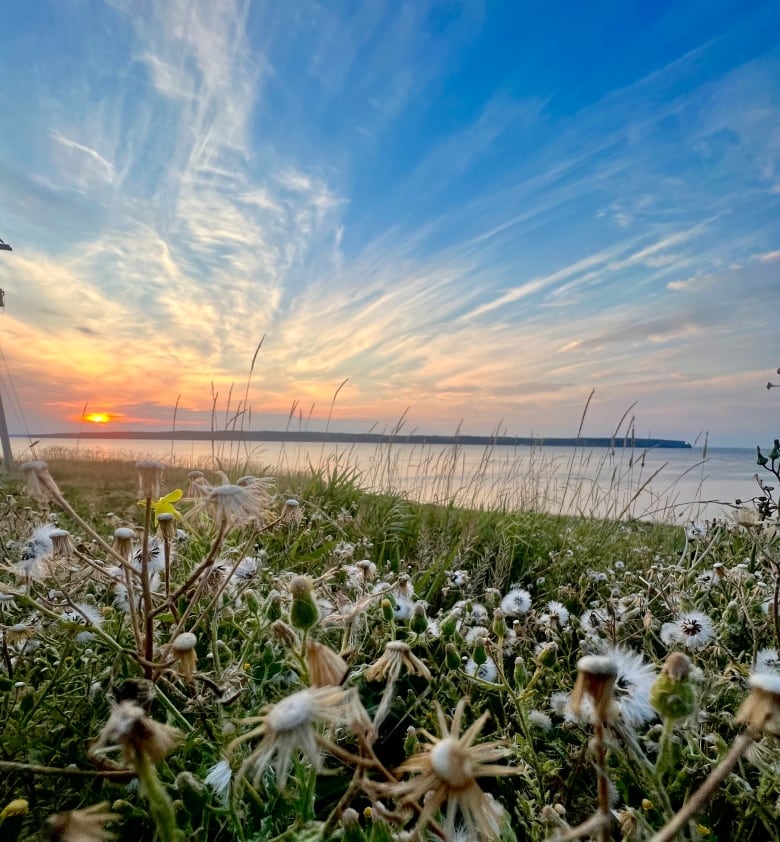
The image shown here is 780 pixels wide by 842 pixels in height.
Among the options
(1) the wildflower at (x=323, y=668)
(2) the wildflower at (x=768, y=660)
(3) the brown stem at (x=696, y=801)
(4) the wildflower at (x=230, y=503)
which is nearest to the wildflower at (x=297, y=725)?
(1) the wildflower at (x=323, y=668)

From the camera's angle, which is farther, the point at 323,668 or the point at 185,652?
the point at 185,652

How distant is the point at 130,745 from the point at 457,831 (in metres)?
0.59

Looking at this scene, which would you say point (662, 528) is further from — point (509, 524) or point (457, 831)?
point (457, 831)

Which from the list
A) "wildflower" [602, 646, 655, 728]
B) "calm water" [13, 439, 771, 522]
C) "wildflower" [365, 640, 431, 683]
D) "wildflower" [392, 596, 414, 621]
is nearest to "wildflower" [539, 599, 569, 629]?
"wildflower" [392, 596, 414, 621]

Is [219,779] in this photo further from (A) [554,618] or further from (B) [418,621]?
(A) [554,618]

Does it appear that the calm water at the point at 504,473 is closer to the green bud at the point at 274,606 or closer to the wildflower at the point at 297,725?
the green bud at the point at 274,606

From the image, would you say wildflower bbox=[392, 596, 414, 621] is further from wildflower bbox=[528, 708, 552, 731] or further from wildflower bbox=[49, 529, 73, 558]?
wildflower bbox=[49, 529, 73, 558]

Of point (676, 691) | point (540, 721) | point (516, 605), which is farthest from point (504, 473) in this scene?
point (676, 691)

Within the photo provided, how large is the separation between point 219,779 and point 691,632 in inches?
47.7

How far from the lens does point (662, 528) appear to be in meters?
5.18

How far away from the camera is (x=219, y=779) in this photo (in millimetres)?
906

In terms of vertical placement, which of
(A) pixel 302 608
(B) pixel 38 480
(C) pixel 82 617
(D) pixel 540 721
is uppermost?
(B) pixel 38 480

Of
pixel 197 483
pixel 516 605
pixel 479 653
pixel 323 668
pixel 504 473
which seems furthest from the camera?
pixel 504 473

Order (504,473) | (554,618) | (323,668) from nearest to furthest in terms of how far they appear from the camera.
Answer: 1. (323,668)
2. (554,618)
3. (504,473)
